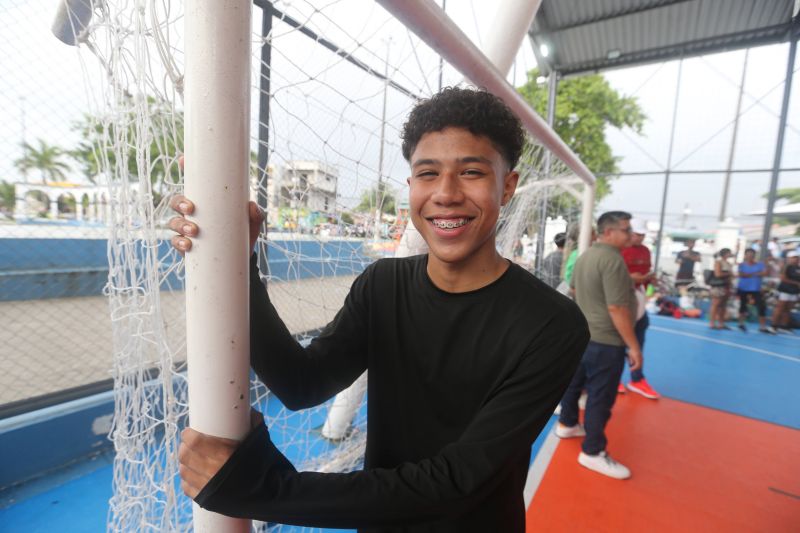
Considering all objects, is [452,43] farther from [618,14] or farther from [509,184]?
[618,14]

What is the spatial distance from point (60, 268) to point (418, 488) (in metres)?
6.08

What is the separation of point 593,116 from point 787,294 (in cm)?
585

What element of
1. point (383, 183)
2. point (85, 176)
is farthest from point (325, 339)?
point (85, 176)

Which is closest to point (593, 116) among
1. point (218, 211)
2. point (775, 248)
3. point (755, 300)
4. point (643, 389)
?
point (775, 248)

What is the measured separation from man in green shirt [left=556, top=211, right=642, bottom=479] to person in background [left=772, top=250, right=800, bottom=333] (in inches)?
272

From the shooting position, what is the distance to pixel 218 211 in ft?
2.06

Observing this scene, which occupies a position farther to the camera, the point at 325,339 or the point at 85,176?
the point at 85,176

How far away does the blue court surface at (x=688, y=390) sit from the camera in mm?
1871

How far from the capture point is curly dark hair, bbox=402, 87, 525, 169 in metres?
0.84

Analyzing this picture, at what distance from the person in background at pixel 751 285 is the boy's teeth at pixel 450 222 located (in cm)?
894

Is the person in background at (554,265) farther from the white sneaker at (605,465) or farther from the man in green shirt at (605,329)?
the white sneaker at (605,465)

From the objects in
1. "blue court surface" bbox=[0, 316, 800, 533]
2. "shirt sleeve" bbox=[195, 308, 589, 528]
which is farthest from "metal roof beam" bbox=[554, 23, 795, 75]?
"shirt sleeve" bbox=[195, 308, 589, 528]

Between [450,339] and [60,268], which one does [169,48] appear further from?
[60,268]

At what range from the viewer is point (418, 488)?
62 cm
